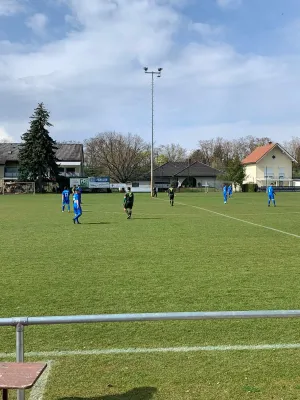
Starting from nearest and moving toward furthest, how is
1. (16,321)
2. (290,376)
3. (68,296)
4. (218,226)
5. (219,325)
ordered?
(16,321)
(290,376)
(219,325)
(68,296)
(218,226)

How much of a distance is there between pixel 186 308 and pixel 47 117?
2676 inches

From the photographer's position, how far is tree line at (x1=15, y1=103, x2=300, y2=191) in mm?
69812

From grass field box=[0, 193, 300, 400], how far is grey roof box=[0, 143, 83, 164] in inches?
2969

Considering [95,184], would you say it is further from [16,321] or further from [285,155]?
[16,321]

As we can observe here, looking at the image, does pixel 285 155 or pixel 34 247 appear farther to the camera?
pixel 285 155

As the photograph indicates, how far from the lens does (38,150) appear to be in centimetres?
6888

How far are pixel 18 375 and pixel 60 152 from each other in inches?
3603

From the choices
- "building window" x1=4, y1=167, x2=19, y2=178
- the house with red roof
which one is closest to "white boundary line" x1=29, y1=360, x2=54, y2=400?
"building window" x1=4, y1=167, x2=19, y2=178

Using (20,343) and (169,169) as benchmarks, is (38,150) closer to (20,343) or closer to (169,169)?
(169,169)

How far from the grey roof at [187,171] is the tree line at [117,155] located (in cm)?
294

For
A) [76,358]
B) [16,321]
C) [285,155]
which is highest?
[285,155]

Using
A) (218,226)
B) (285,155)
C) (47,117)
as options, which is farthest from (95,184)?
(218,226)

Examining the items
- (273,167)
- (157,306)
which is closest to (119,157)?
(273,167)

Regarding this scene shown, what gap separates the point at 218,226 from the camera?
18844mm
